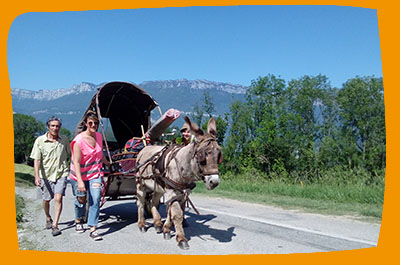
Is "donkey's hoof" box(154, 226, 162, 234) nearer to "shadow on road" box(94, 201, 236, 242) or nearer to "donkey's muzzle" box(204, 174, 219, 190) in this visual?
"shadow on road" box(94, 201, 236, 242)

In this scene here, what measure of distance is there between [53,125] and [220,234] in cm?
357

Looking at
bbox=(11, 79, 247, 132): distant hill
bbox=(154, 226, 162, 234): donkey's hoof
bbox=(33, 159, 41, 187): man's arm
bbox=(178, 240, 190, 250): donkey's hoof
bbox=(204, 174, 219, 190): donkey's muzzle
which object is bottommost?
bbox=(154, 226, 162, 234): donkey's hoof

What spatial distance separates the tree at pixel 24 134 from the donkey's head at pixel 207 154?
229 centimetres

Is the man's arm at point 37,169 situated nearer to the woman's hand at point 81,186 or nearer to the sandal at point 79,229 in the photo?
the woman's hand at point 81,186

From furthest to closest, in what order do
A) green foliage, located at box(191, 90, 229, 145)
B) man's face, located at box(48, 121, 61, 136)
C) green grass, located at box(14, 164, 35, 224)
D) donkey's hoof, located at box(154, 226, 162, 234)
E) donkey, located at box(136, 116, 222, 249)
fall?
green foliage, located at box(191, 90, 229, 145)
donkey's hoof, located at box(154, 226, 162, 234)
man's face, located at box(48, 121, 61, 136)
green grass, located at box(14, 164, 35, 224)
donkey, located at box(136, 116, 222, 249)

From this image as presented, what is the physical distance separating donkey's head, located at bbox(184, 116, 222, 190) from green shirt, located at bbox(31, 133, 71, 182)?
2761 mm

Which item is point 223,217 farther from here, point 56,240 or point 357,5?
point 357,5

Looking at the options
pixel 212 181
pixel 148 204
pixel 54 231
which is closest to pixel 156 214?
pixel 148 204

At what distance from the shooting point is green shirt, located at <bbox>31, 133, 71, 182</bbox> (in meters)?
6.04

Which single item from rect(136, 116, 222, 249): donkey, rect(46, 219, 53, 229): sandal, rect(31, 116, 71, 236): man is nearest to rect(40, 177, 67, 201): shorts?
rect(31, 116, 71, 236): man

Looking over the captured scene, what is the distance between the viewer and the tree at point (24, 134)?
4738mm

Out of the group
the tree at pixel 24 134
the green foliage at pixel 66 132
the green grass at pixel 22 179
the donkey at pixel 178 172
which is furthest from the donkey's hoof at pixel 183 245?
the green foliage at pixel 66 132

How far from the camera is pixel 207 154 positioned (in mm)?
4828

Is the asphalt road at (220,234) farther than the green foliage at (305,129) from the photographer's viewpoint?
No
